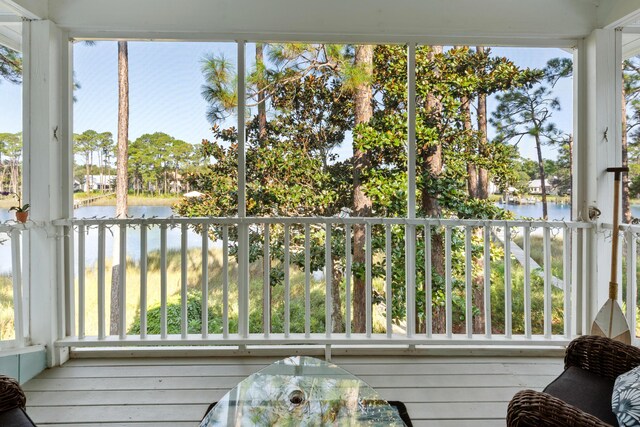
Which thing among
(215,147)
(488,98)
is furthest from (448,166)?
(215,147)

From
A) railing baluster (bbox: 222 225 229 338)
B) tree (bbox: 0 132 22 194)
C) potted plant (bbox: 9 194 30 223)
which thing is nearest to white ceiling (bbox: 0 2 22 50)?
tree (bbox: 0 132 22 194)

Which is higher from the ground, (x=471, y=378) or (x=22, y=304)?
(x=22, y=304)

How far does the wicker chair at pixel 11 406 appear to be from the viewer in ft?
3.76

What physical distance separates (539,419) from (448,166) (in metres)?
2.16

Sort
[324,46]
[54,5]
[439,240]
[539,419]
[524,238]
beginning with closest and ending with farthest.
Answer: [539,419] → [54,5] → [524,238] → [324,46] → [439,240]


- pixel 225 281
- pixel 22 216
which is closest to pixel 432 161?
pixel 225 281

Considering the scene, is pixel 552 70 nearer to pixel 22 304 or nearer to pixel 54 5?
pixel 54 5

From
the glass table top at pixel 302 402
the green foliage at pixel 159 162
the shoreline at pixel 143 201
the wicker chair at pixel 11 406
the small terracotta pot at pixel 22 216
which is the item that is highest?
the green foliage at pixel 159 162

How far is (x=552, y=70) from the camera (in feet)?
8.88

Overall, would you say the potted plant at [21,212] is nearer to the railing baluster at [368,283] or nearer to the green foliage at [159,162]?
the green foliage at [159,162]

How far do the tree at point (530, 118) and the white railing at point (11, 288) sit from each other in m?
3.23

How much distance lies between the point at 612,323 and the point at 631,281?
28 cm

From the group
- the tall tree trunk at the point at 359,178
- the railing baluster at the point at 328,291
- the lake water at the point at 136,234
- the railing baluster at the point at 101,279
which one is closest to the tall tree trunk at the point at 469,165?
the lake water at the point at 136,234

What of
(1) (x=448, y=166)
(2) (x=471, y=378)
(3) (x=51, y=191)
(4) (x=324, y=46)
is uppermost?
(4) (x=324, y=46)
